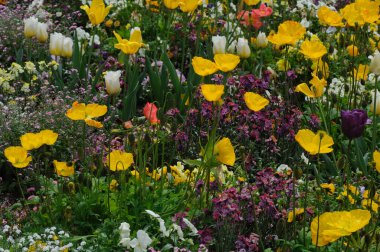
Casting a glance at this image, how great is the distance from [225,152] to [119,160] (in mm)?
416

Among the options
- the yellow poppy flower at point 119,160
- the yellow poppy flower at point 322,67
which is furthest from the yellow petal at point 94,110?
the yellow poppy flower at point 322,67

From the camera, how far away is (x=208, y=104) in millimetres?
3943

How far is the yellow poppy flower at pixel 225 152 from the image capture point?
10.1 ft

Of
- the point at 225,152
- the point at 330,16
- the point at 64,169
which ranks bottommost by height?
the point at 64,169

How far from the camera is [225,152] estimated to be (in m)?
3.08

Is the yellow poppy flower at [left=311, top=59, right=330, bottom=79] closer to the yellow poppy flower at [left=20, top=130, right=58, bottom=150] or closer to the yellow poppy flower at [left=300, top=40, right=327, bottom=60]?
the yellow poppy flower at [left=300, top=40, right=327, bottom=60]

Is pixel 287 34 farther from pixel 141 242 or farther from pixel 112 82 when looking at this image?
pixel 141 242

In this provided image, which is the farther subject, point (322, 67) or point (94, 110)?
point (322, 67)

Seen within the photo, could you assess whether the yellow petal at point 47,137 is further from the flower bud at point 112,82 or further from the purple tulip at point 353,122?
the purple tulip at point 353,122

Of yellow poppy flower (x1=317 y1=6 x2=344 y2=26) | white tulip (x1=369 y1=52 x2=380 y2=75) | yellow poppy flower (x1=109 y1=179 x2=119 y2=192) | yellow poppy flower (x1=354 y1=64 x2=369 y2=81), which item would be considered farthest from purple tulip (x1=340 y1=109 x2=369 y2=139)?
yellow poppy flower (x1=317 y1=6 x2=344 y2=26)

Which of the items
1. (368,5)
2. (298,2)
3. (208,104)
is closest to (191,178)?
(208,104)

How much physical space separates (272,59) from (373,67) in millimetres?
1646

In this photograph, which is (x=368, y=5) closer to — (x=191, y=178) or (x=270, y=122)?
(x=270, y=122)

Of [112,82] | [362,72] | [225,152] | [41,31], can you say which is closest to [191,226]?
[225,152]
